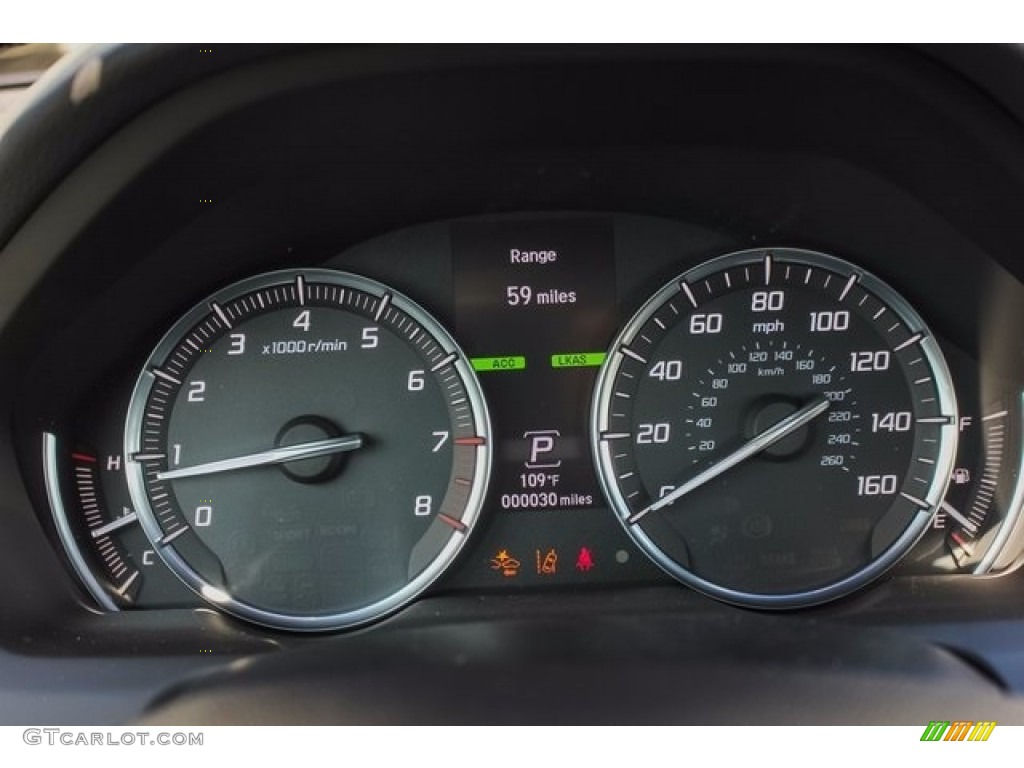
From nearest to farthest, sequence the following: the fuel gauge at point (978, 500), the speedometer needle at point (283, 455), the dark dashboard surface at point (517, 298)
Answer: the dark dashboard surface at point (517, 298)
the speedometer needle at point (283, 455)
the fuel gauge at point (978, 500)

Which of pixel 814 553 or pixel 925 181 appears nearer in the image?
pixel 925 181

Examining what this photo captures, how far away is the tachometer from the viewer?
9.36 ft

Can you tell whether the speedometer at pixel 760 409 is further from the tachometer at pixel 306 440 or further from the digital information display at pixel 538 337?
the tachometer at pixel 306 440

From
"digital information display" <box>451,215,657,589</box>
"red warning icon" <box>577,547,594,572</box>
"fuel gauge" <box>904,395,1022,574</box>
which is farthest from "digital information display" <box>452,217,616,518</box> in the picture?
"fuel gauge" <box>904,395,1022,574</box>

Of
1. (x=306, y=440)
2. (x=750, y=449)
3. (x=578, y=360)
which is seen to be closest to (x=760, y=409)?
(x=750, y=449)

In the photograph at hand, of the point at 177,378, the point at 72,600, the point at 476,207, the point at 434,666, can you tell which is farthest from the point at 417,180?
the point at 72,600

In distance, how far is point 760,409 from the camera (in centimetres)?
286

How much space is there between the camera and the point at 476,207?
9.36ft

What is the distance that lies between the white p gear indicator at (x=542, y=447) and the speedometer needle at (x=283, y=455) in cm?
44

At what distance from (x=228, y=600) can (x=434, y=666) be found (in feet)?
2.10

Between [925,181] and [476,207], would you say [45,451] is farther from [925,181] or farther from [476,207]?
[925,181]

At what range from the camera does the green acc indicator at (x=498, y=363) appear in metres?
2.95

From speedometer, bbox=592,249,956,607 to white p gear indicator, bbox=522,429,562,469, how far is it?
0.11 m

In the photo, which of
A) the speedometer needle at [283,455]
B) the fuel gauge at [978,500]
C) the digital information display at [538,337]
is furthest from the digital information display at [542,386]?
the fuel gauge at [978,500]
